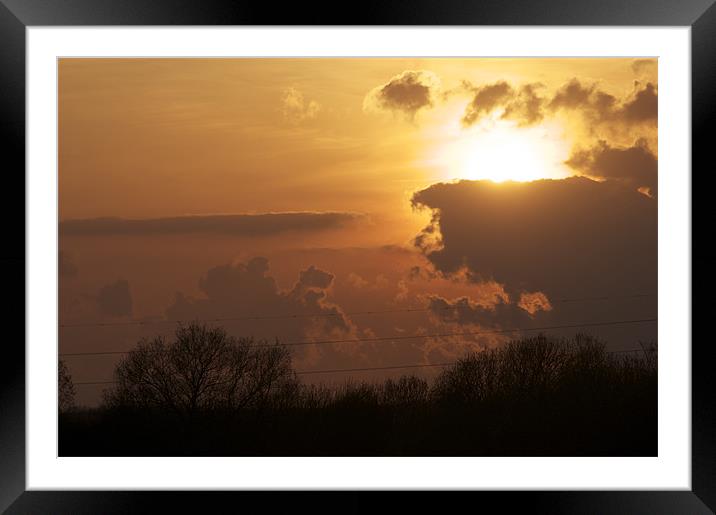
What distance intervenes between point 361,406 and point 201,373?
1.97m

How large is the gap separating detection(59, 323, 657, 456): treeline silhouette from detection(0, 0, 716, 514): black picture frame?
17.9 ft

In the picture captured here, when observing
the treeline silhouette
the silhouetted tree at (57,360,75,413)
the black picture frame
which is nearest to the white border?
the black picture frame

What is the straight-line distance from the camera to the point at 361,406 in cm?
821

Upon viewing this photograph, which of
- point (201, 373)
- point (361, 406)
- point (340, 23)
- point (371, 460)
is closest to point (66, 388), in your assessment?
point (201, 373)

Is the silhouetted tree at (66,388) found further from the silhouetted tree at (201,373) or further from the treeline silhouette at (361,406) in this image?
the silhouetted tree at (201,373)

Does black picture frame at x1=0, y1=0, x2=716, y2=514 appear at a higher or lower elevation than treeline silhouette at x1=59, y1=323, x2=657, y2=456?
higher

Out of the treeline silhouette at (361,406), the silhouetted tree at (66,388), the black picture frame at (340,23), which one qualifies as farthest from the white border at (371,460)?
the treeline silhouette at (361,406)

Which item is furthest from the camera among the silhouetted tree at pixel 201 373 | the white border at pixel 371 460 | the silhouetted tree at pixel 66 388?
the silhouetted tree at pixel 201 373

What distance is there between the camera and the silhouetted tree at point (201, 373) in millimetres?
7867

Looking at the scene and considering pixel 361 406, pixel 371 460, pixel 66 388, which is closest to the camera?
pixel 371 460

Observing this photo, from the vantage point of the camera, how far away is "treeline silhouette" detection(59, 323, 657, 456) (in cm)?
793

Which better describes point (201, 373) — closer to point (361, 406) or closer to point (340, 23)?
point (361, 406)

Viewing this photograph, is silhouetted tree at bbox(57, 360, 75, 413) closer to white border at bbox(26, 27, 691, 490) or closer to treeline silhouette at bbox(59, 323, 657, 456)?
treeline silhouette at bbox(59, 323, 657, 456)

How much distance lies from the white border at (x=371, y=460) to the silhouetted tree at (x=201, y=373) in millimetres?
5402
